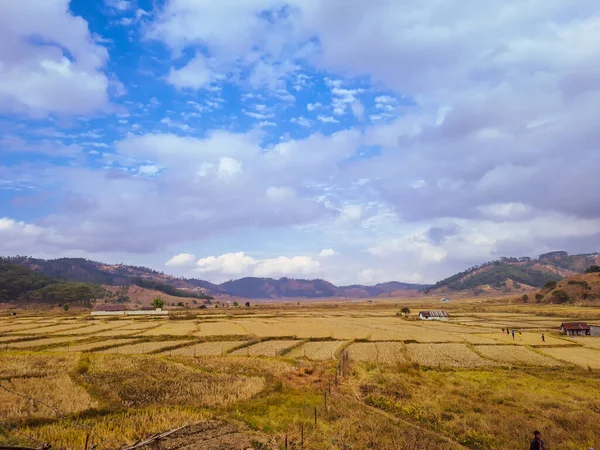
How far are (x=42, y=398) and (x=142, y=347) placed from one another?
790 inches

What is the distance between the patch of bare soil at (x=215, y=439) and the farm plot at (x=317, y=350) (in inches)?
717

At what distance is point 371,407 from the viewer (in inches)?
741

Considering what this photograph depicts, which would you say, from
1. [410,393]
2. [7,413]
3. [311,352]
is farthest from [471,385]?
[7,413]

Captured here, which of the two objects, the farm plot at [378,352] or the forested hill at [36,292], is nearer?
the farm plot at [378,352]

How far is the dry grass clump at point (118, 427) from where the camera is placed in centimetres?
1232

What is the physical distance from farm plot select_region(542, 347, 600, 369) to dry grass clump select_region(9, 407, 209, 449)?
30.9 metres

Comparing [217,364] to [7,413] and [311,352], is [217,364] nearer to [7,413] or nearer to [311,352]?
[311,352]

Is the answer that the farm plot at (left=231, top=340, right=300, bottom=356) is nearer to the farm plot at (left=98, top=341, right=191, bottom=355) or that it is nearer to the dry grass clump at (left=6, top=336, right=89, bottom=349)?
the farm plot at (left=98, top=341, right=191, bottom=355)

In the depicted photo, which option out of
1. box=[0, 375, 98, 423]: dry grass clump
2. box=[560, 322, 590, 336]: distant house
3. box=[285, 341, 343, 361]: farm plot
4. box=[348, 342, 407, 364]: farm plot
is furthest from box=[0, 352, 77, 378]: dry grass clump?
box=[560, 322, 590, 336]: distant house

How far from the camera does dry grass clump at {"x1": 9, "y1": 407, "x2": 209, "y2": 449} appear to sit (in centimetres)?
Answer: 1232

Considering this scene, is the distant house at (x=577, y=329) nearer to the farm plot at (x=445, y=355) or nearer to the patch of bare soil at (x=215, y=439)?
the farm plot at (x=445, y=355)

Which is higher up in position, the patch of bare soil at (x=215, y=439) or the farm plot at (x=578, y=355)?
the patch of bare soil at (x=215, y=439)

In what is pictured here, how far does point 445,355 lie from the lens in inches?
1331

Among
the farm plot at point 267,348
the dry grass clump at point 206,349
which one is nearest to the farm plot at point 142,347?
the dry grass clump at point 206,349
